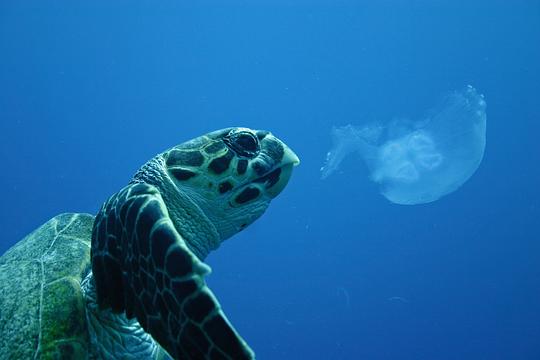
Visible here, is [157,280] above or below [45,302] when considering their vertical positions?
above

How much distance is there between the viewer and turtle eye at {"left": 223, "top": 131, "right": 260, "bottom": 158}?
6.40 ft

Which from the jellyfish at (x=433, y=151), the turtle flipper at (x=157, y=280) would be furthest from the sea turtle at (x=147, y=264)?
the jellyfish at (x=433, y=151)

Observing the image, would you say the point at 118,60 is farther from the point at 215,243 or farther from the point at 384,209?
the point at 215,243

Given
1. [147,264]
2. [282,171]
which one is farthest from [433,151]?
[147,264]

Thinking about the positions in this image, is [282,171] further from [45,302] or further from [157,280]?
[45,302]

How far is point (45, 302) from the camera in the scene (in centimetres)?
151

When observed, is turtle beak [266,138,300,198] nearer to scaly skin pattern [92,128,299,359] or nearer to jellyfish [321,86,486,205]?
scaly skin pattern [92,128,299,359]

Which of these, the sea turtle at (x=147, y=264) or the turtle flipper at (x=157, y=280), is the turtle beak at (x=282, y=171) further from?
the turtle flipper at (x=157, y=280)

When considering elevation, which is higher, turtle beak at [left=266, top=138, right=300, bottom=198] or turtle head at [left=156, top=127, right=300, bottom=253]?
turtle beak at [left=266, top=138, right=300, bottom=198]

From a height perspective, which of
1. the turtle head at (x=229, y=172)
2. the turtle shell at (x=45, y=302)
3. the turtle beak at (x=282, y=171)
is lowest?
the turtle shell at (x=45, y=302)

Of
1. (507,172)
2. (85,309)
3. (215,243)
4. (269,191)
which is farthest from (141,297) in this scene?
(507,172)

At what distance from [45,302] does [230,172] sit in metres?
0.96

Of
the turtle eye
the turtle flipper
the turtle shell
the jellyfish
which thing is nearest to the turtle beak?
the turtle eye

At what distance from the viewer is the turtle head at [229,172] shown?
1.88 m
